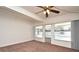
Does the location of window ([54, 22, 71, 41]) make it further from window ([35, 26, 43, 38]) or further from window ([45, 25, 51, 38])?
window ([35, 26, 43, 38])

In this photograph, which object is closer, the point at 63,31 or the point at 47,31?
the point at 63,31

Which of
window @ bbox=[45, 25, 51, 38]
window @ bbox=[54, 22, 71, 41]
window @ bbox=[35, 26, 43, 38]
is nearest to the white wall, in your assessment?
window @ bbox=[35, 26, 43, 38]

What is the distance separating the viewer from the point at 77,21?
4000 millimetres

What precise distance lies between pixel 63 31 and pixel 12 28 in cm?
297

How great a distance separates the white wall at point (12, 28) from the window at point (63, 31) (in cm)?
237

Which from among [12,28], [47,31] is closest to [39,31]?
[47,31]

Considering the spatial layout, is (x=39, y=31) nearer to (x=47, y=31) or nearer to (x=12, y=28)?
(x=47, y=31)

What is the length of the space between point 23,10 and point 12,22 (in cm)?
124

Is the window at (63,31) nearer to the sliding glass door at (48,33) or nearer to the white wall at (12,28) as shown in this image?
the sliding glass door at (48,33)

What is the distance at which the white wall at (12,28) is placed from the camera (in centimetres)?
453

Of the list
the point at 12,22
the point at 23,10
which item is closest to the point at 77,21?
the point at 23,10

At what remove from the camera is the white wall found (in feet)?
14.9

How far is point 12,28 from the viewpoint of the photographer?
5.18m
